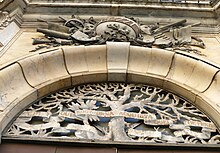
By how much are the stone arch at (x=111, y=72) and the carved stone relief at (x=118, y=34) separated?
0.64 feet

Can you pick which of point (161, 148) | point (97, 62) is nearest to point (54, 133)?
point (161, 148)

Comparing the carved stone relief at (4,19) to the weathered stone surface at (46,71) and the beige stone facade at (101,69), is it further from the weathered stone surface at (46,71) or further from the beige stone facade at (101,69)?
the weathered stone surface at (46,71)

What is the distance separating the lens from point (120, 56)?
21.2ft

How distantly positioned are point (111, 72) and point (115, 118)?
42.4 inches

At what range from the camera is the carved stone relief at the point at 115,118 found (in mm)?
5129

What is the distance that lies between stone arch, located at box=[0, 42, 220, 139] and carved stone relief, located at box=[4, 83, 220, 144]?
14cm

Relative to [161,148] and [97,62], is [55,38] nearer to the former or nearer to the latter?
[97,62]

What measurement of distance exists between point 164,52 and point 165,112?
117 centimetres

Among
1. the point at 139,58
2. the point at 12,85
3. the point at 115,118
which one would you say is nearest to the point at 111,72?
the point at 139,58

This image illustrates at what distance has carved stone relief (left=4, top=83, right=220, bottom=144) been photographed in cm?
513

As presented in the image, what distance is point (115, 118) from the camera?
17.8 ft

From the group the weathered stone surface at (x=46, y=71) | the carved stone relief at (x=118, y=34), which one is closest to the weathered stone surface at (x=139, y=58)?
the carved stone relief at (x=118, y=34)

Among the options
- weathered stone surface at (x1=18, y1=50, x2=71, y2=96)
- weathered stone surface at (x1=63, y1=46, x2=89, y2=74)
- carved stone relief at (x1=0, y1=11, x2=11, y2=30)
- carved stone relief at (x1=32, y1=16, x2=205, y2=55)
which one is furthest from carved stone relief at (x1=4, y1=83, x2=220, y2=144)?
carved stone relief at (x1=0, y1=11, x2=11, y2=30)

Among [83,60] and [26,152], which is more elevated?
[83,60]
